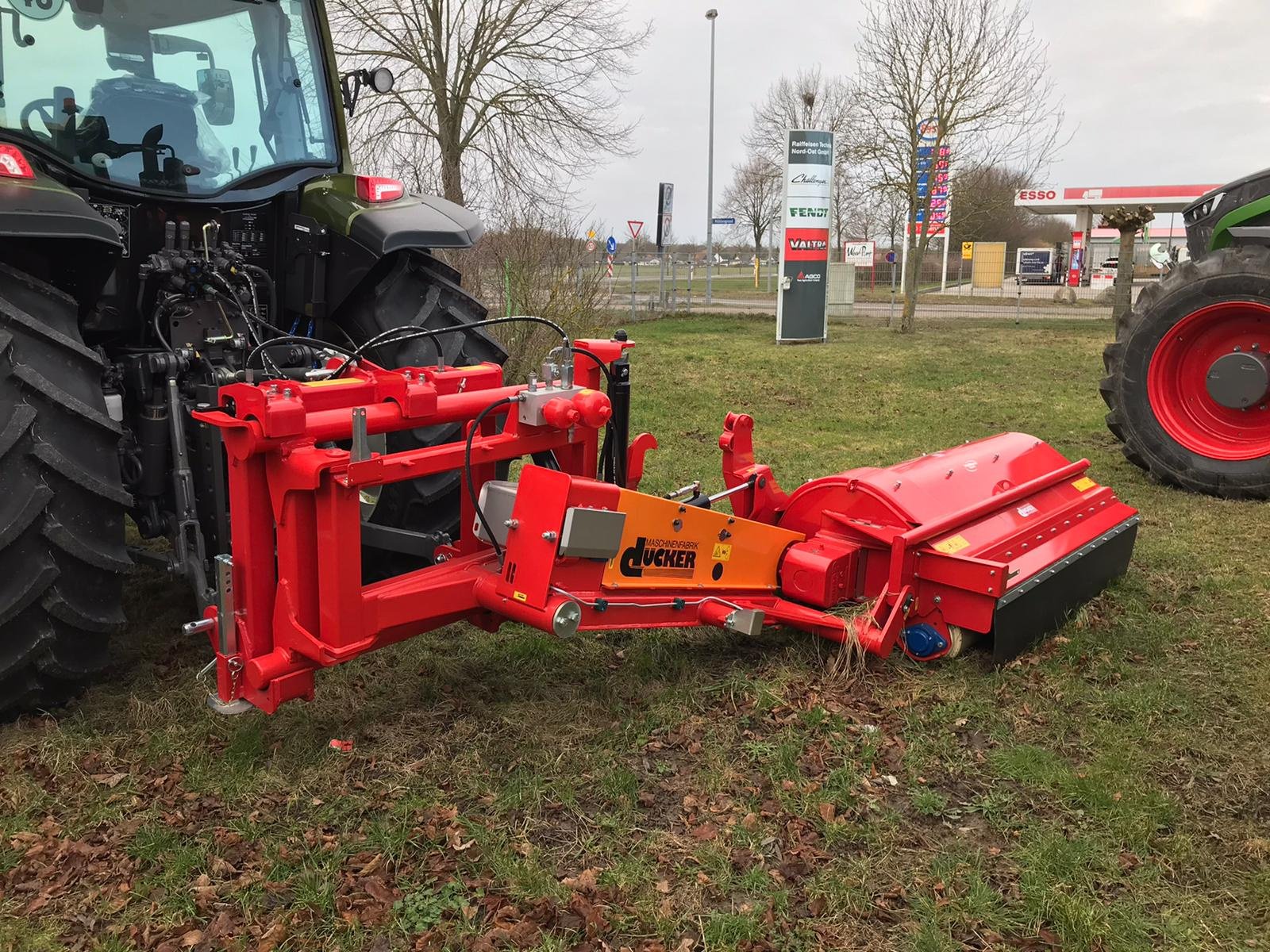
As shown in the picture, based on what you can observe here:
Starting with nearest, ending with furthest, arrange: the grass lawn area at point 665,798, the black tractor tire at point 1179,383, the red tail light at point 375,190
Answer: the grass lawn area at point 665,798, the red tail light at point 375,190, the black tractor tire at point 1179,383

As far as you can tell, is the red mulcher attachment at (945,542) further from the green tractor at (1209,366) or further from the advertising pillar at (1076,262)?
the advertising pillar at (1076,262)

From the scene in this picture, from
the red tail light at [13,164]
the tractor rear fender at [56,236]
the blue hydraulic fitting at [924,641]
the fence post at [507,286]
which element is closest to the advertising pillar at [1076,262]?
the fence post at [507,286]

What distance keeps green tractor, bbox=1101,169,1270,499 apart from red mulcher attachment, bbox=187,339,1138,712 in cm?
220

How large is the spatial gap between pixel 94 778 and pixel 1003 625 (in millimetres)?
3077

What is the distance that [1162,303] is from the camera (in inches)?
247

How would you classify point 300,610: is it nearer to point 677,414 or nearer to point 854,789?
point 854,789

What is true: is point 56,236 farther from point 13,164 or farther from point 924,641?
point 924,641

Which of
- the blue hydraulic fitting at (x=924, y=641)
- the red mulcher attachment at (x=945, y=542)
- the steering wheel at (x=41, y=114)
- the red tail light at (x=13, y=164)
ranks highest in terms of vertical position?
the steering wheel at (x=41, y=114)

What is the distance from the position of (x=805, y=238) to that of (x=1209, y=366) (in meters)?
11.1

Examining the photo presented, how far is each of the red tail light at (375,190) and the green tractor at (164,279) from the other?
0.04 feet

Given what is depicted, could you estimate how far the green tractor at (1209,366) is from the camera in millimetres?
5918

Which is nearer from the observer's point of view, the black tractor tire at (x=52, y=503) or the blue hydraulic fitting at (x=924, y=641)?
the black tractor tire at (x=52, y=503)

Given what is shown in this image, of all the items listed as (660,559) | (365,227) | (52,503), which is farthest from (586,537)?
(365,227)

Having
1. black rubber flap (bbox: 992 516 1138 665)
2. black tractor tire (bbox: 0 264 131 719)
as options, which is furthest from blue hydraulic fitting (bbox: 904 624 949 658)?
black tractor tire (bbox: 0 264 131 719)
